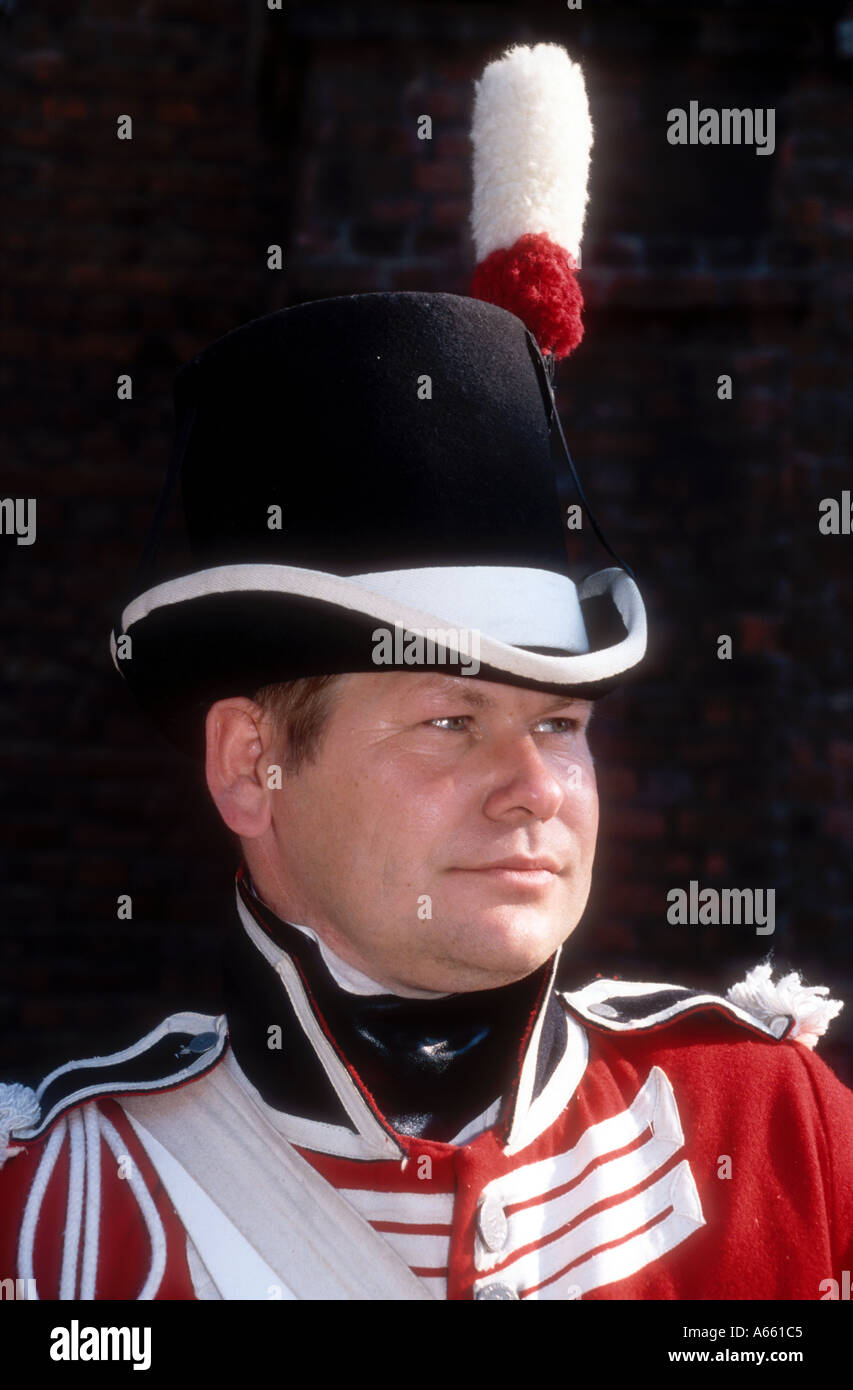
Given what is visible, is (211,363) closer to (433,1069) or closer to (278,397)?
(278,397)

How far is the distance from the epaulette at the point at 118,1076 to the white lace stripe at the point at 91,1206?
0.12 feet

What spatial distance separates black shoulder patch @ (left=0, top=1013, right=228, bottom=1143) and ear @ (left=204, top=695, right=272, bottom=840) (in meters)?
0.33

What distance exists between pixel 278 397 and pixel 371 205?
176cm

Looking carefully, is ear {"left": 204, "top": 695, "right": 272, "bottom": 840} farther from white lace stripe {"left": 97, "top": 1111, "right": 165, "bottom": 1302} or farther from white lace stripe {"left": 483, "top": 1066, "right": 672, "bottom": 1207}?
white lace stripe {"left": 483, "top": 1066, "right": 672, "bottom": 1207}

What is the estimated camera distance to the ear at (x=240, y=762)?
5.71 ft

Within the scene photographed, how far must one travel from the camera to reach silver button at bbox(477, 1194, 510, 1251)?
1.54 metres

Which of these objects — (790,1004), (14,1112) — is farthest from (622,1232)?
(14,1112)

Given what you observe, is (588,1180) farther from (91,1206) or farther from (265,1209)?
(91,1206)

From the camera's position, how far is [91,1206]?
1.56 m

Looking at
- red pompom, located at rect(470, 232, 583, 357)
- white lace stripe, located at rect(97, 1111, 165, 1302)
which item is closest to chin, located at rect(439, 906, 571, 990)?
white lace stripe, located at rect(97, 1111, 165, 1302)

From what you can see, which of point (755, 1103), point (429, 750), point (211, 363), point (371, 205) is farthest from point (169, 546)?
point (755, 1103)

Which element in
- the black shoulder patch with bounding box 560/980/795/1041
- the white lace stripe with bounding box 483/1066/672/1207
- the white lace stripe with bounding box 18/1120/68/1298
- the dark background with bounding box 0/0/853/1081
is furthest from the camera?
the dark background with bounding box 0/0/853/1081

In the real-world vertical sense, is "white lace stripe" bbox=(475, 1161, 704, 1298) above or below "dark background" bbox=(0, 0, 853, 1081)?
below

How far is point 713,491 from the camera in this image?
10.5 feet
